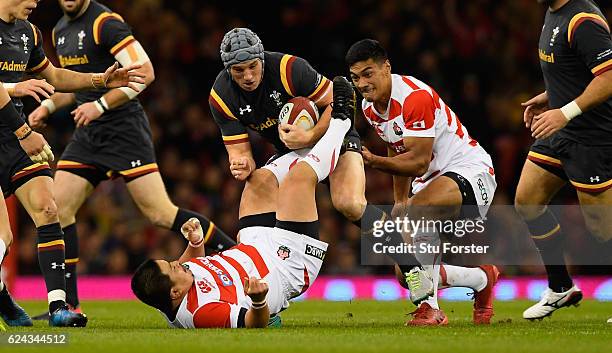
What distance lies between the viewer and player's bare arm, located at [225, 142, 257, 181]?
7691 millimetres

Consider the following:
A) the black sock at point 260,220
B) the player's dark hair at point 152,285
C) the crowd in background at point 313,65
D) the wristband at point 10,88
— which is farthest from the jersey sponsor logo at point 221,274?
the crowd in background at point 313,65

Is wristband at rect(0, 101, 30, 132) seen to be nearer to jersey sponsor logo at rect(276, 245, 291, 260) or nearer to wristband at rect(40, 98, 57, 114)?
jersey sponsor logo at rect(276, 245, 291, 260)

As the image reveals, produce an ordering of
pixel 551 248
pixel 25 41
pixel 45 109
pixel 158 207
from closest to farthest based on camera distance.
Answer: pixel 25 41, pixel 551 248, pixel 45 109, pixel 158 207

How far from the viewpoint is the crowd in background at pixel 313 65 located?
1473 centimetres

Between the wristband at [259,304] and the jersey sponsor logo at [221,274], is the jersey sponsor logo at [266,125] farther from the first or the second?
the wristband at [259,304]

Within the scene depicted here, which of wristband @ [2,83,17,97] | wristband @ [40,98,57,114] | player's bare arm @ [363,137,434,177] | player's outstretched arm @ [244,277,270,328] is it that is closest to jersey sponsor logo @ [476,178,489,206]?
player's bare arm @ [363,137,434,177]

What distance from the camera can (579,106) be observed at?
25.1 feet

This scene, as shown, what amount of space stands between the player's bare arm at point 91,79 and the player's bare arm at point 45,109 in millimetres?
750

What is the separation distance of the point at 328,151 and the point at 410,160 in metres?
0.62

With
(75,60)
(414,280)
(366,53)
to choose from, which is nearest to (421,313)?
(414,280)

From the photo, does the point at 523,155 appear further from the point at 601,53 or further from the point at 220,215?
the point at 601,53

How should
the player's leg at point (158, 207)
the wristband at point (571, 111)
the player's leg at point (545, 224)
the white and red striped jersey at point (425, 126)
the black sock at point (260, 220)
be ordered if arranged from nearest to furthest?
the wristband at point (571, 111), the white and red striped jersey at point (425, 126), the black sock at point (260, 220), the player's leg at point (545, 224), the player's leg at point (158, 207)

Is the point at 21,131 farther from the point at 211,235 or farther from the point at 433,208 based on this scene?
the point at 433,208

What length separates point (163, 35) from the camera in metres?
16.8
